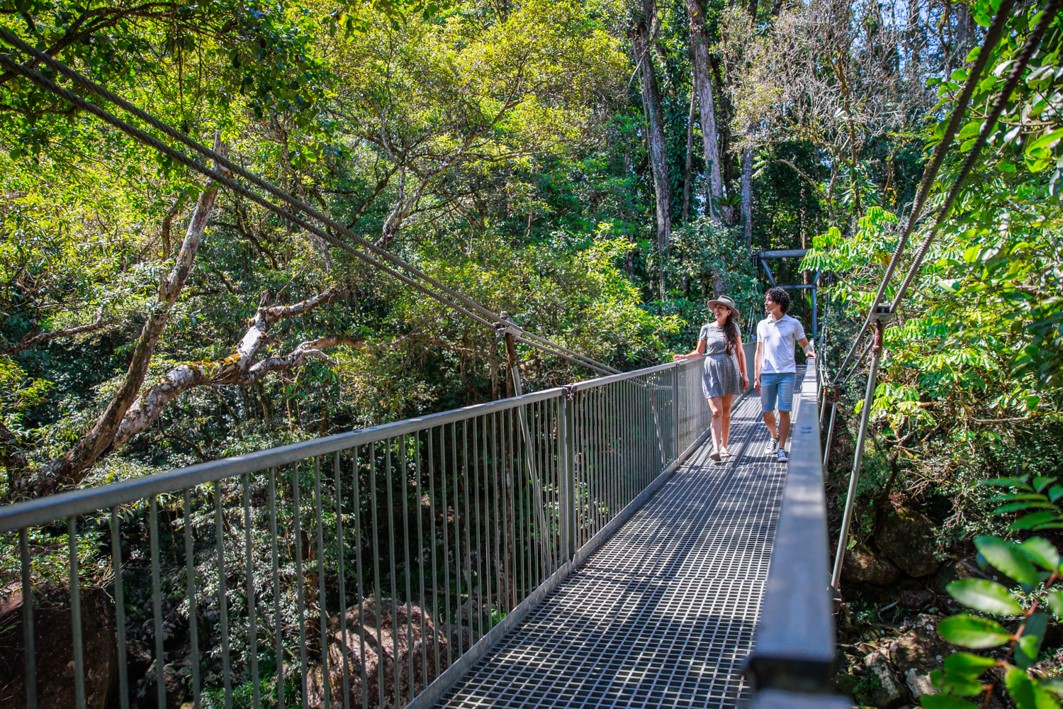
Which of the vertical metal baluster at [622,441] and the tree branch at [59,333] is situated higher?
the tree branch at [59,333]

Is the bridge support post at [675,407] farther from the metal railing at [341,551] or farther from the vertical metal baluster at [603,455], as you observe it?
the vertical metal baluster at [603,455]

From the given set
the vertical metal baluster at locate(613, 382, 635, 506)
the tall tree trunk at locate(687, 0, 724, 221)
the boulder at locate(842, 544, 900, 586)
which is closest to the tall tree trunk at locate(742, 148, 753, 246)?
the tall tree trunk at locate(687, 0, 724, 221)

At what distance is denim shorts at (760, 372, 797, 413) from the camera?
658cm

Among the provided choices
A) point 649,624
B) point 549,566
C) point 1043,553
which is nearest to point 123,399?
point 549,566

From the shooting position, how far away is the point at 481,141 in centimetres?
1309

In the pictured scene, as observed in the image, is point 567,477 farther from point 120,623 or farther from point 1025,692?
point 1025,692

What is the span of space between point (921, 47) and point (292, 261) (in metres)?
16.7

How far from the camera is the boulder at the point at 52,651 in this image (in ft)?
22.3

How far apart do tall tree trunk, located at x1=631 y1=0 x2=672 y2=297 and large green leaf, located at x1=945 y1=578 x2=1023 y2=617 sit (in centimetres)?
2003

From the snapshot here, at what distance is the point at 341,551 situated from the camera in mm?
2580

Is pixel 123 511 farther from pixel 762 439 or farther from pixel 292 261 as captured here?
pixel 762 439

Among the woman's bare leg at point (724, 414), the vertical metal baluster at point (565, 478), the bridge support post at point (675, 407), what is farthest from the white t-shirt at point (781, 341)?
the vertical metal baluster at point (565, 478)

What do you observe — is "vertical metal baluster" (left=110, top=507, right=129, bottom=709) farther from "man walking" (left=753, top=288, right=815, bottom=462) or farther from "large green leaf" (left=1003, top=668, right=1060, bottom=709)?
"man walking" (left=753, top=288, right=815, bottom=462)

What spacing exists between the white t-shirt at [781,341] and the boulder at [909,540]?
7928mm
